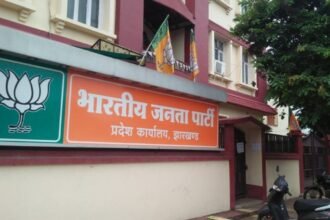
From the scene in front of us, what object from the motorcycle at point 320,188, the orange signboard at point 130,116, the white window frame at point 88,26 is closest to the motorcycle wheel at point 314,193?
the motorcycle at point 320,188

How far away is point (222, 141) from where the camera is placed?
10.4 metres

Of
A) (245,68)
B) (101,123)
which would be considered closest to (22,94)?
(101,123)

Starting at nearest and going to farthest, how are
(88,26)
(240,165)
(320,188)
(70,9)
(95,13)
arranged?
1. (88,26)
2. (70,9)
3. (95,13)
4. (320,188)
5. (240,165)

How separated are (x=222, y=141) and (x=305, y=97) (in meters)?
2.32

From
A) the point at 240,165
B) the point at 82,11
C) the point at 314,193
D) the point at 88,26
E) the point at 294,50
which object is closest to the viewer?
the point at 88,26

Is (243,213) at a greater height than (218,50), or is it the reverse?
(218,50)

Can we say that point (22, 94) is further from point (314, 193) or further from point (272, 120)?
point (272, 120)

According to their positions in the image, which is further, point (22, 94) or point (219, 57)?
point (219, 57)

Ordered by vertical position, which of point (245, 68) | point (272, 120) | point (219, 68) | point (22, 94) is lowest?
point (22, 94)

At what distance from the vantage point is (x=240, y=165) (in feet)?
42.1

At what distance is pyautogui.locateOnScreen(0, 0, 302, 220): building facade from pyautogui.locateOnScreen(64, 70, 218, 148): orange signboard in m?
0.02

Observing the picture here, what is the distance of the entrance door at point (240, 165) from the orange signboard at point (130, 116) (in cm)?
309

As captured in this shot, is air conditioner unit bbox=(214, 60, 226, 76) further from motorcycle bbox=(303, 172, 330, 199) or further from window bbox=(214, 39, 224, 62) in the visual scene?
motorcycle bbox=(303, 172, 330, 199)

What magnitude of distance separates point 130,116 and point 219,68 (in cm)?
716
